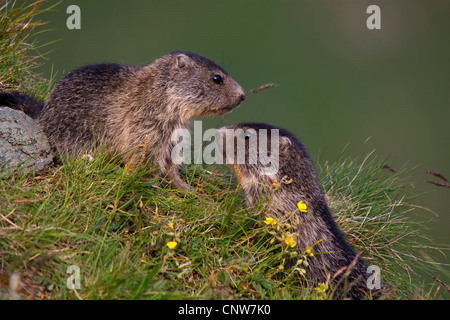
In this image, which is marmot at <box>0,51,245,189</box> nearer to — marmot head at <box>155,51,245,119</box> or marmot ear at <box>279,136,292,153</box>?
marmot head at <box>155,51,245,119</box>

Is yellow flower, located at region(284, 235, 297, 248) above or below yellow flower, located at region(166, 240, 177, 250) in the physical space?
below

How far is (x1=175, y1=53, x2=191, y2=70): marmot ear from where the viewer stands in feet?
20.0

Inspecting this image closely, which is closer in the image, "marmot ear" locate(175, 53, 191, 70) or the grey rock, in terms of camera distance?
the grey rock

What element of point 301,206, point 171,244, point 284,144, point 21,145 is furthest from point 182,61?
point 171,244

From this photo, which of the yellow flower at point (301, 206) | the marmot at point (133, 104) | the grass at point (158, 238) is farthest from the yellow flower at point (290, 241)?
the marmot at point (133, 104)

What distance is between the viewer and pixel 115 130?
5.83m

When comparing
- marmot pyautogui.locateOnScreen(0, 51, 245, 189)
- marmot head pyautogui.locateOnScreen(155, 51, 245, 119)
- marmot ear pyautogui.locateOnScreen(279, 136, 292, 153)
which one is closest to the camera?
marmot ear pyautogui.locateOnScreen(279, 136, 292, 153)

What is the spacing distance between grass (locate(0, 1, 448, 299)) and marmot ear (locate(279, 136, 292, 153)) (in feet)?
2.18

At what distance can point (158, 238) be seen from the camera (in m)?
4.64

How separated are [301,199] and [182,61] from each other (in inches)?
80.7

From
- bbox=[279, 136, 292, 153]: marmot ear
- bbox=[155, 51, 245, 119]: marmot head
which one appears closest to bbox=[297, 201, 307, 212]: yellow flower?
bbox=[279, 136, 292, 153]: marmot ear

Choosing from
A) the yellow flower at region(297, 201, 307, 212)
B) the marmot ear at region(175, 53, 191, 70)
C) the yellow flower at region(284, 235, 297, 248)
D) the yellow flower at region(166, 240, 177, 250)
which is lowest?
the yellow flower at region(284, 235, 297, 248)

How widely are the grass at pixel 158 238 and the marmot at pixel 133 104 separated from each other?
366mm

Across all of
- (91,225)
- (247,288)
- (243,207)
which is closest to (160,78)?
(243,207)
